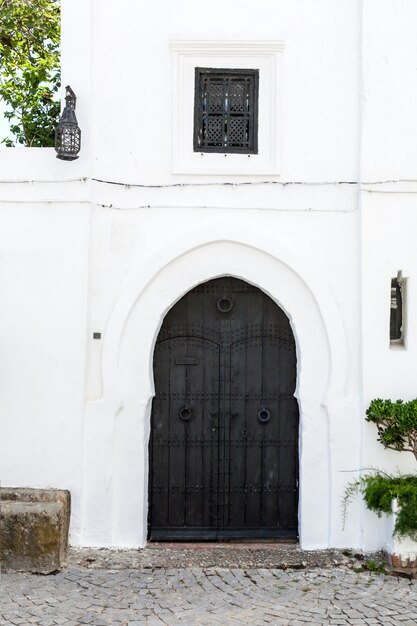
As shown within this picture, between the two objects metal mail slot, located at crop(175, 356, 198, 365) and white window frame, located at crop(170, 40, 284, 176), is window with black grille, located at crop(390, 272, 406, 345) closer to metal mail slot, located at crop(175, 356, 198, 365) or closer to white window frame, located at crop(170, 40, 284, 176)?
white window frame, located at crop(170, 40, 284, 176)

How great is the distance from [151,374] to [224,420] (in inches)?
34.2

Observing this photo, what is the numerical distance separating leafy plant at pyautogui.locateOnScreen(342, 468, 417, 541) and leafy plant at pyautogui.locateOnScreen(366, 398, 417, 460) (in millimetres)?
285

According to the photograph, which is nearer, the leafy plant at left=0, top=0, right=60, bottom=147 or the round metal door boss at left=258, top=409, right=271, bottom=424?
the round metal door boss at left=258, top=409, right=271, bottom=424

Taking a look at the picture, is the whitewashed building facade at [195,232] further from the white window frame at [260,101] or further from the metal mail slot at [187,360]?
the metal mail slot at [187,360]

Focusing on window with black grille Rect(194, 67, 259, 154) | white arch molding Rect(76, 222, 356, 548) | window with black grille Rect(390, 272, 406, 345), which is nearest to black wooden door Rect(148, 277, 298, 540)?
white arch molding Rect(76, 222, 356, 548)

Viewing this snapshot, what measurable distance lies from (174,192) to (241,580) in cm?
346

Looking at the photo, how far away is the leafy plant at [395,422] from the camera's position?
6215mm

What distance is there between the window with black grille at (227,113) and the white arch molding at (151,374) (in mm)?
835

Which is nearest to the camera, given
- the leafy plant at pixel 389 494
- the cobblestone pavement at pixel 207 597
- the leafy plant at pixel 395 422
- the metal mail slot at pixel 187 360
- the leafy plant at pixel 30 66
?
the cobblestone pavement at pixel 207 597

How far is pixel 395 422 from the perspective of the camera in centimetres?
630

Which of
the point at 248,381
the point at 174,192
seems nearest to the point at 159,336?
the point at 248,381

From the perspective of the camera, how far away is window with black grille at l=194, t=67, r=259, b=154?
689 centimetres

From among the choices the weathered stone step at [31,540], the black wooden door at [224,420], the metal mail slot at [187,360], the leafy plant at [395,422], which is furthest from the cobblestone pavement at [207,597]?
the metal mail slot at [187,360]

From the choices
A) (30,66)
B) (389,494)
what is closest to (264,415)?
(389,494)
